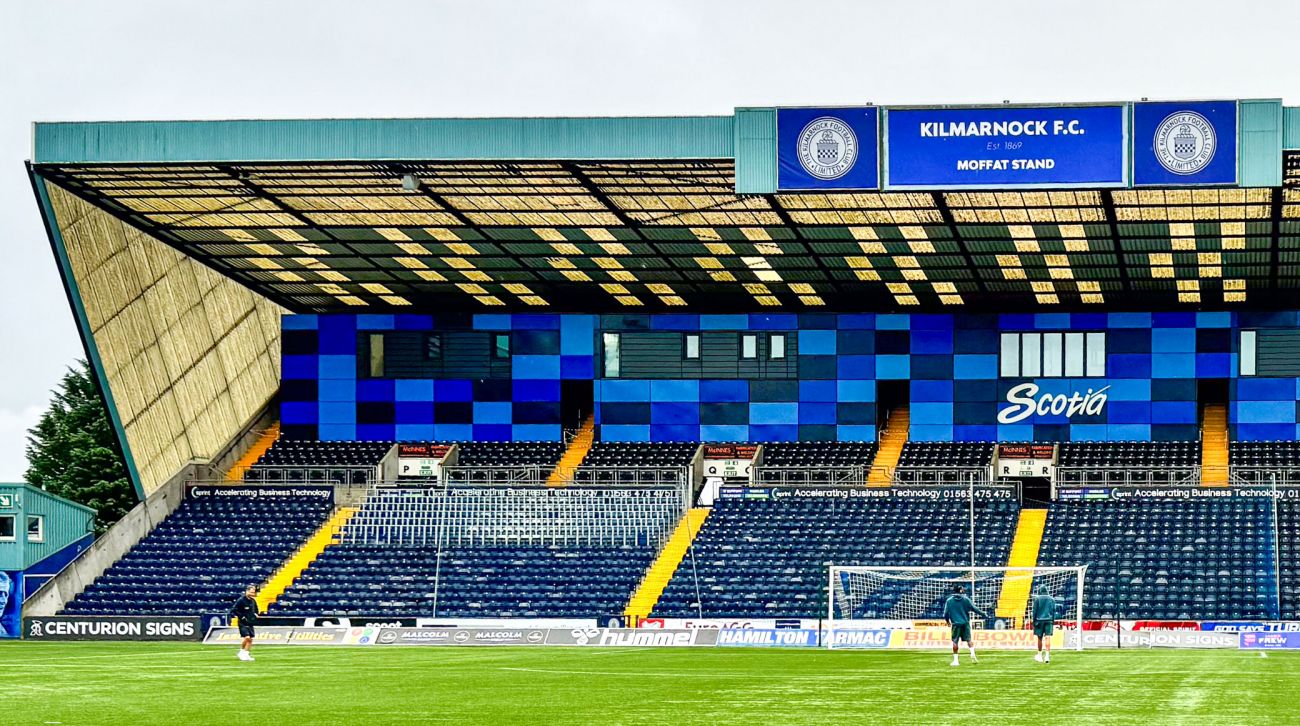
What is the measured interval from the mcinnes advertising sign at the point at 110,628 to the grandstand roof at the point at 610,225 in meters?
10.9

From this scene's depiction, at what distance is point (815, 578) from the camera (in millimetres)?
54188

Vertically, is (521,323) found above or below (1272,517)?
above

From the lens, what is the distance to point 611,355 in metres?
65.8

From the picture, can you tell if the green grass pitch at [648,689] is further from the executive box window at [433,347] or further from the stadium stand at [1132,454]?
the executive box window at [433,347]

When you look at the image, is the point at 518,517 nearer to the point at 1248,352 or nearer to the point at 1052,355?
the point at 1052,355

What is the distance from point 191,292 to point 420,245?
828 cm

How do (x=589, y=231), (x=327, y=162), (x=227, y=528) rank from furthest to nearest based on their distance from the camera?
(x=227, y=528), (x=589, y=231), (x=327, y=162)

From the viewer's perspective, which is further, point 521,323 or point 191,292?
point 521,323

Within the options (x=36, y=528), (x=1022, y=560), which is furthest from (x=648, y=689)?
(x=36, y=528)

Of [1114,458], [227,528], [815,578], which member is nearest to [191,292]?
[227,528]

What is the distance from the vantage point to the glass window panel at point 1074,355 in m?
63.6

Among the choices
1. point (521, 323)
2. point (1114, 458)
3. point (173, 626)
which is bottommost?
point (173, 626)

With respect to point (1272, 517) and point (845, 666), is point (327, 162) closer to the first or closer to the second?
point (845, 666)

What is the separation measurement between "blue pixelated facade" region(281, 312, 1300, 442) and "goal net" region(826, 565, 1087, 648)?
12275 millimetres
